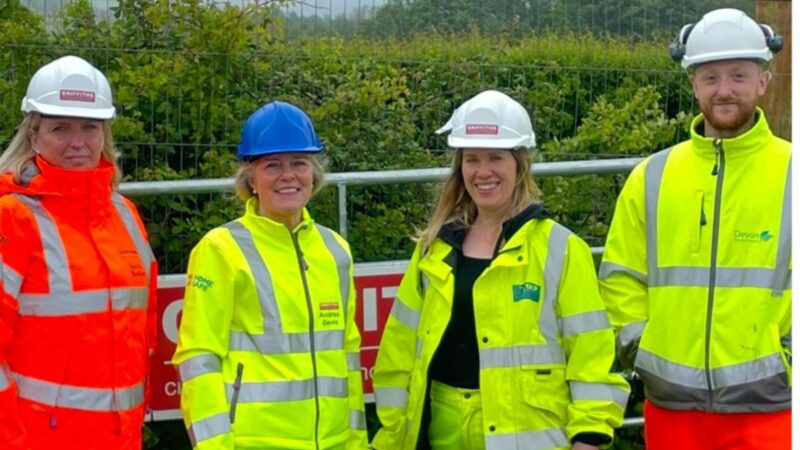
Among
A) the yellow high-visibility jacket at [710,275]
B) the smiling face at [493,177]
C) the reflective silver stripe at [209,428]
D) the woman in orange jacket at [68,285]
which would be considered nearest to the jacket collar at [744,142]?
the yellow high-visibility jacket at [710,275]

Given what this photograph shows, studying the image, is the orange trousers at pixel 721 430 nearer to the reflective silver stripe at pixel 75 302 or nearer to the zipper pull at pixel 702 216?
the zipper pull at pixel 702 216

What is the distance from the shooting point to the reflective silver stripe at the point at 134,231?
4.46 metres

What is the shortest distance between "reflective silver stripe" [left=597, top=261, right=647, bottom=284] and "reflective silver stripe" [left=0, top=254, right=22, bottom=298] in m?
2.09

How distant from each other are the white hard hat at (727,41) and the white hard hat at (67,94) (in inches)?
82.9

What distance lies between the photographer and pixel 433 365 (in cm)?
439

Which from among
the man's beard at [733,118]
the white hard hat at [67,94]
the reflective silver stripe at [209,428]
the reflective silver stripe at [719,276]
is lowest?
the reflective silver stripe at [209,428]

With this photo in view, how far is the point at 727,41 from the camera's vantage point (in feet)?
14.2

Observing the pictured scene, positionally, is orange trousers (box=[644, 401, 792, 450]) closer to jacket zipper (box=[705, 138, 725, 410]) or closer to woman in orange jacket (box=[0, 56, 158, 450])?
jacket zipper (box=[705, 138, 725, 410])

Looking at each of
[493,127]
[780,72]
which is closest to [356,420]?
[493,127]

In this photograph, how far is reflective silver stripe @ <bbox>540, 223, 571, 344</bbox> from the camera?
4.28 metres

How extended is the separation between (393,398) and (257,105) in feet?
7.44

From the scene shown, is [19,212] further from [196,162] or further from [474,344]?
[196,162]

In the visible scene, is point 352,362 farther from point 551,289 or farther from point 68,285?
point 68,285

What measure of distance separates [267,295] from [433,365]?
66cm
